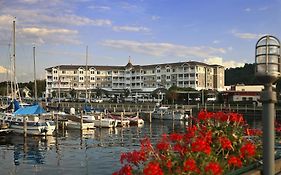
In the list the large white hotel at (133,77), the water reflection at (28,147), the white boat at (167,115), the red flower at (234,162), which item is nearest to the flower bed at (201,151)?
the red flower at (234,162)

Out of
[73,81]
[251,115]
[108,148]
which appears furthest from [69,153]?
[73,81]

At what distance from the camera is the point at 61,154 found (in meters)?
30.3

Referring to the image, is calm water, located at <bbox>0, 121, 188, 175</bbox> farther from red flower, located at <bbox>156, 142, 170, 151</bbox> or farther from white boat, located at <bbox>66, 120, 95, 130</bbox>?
red flower, located at <bbox>156, 142, 170, 151</bbox>

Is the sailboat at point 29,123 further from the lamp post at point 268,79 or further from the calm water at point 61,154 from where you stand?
the lamp post at point 268,79

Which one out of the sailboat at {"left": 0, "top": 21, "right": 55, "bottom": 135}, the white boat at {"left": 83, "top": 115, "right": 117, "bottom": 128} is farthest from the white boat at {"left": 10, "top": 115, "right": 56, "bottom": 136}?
the white boat at {"left": 83, "top": 115, "right": 117, "bottom": 128}

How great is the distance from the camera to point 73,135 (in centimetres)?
4556

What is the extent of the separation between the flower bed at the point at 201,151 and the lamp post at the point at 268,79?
0.76 metres

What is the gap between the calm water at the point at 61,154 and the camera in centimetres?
2405

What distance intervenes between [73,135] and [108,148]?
12.9 metres

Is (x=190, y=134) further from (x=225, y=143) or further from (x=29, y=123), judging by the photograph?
(x=29, y=123)

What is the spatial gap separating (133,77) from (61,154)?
121868mm

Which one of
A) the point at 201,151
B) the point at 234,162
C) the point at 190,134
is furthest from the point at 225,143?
the point at 201,151

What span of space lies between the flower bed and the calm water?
16241mm

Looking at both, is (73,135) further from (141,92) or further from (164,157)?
(141,92)
